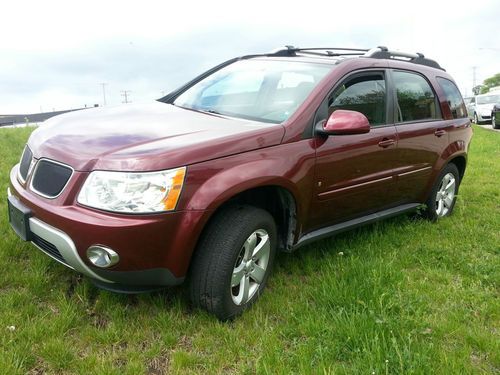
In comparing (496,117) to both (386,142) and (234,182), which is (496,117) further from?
(234,182)

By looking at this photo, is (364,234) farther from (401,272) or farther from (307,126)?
(307,126)

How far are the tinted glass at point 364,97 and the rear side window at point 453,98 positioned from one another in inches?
49.8

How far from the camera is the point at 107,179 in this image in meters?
2.47

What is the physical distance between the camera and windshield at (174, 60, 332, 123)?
11.1ft

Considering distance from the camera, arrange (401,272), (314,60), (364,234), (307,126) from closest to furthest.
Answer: (307,126), (401,272), (314,60), (364,234)

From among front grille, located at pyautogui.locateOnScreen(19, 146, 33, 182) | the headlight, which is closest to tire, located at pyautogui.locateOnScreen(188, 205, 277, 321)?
the headlight

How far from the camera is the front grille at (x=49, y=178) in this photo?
2617mm

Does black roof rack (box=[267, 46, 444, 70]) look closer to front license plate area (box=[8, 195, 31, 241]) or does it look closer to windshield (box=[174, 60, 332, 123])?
windshield (box=[174, 60, 332, 123])

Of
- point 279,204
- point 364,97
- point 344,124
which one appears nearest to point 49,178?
point 279,204

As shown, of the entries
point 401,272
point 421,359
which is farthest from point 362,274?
point 421,359

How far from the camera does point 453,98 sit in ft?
16.5

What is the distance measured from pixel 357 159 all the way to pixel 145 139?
1.60m

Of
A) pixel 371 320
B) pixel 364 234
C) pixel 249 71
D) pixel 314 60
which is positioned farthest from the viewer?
pixel 364 234

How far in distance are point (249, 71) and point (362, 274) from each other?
6.16 ft
